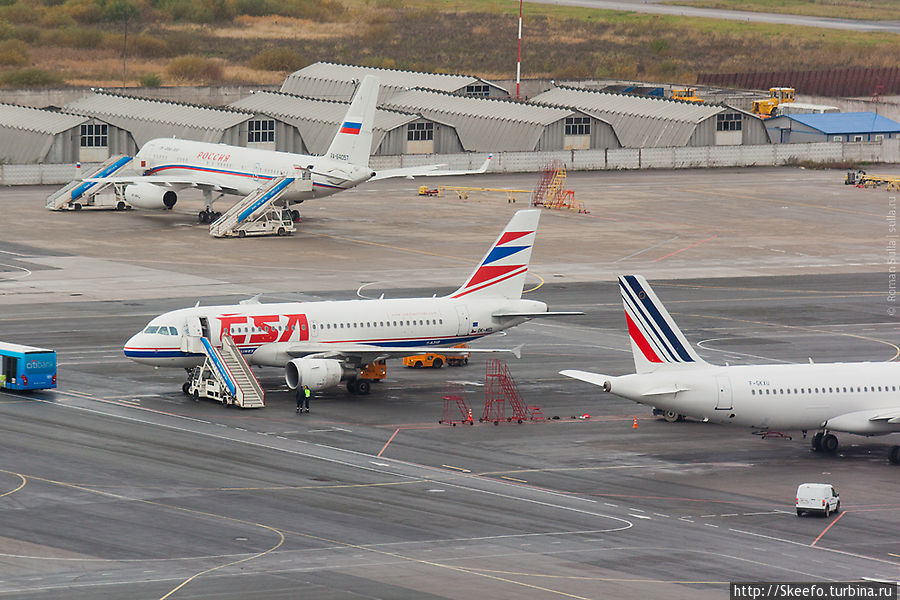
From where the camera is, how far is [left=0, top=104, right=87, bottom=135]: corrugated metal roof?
145m

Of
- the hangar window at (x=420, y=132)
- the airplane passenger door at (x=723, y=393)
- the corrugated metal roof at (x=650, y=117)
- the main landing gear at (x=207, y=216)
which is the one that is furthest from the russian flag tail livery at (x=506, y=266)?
the corrugated metal roof at (x=650, y=117)

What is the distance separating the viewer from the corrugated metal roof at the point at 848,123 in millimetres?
169375

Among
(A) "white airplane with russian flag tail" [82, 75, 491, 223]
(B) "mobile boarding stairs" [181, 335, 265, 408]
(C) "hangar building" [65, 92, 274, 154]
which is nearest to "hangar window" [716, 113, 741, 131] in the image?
(C) "hangar building" [65, 92, 274, 154]

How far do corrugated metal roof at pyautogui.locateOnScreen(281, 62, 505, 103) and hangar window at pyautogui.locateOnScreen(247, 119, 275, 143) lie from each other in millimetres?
27473

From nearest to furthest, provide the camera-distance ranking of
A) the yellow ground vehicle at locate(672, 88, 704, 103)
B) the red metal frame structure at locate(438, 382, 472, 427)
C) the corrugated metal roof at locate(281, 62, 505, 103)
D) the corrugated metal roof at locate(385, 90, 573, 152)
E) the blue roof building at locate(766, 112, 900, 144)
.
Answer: the red metal frame structure at locate(438, 382, 472, 427) < the corrugated metal roof at locate(385, 90, 573, 152) < the blue roof building at locate(766, 112, 900, 144) < the corrugated metal roof at locate(281, 62, 505, 103) < the yellow ground vehicle at locate(672, 88, 704, 103)

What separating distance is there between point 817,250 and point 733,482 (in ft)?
210

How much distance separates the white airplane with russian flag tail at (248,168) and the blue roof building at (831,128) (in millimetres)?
59452

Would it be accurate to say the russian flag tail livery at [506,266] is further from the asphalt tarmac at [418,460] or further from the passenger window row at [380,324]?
the asphalt tarmac at [418,460]

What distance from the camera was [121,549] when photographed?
148 ft

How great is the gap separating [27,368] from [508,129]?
9790cm

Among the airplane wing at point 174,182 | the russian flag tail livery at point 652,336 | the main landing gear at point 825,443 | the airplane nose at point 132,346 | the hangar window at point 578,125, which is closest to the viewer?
the russian flag tail livery at point 652,336

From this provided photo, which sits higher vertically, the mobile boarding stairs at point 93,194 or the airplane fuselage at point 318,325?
the mobile boarding stairs at point 93,194

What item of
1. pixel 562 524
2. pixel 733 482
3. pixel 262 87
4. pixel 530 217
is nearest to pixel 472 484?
pixel 562 524

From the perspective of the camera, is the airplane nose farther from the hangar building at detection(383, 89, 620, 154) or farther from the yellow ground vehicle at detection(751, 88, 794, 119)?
the yellow ground vehicle at detection(751, 88, 794, 119)
